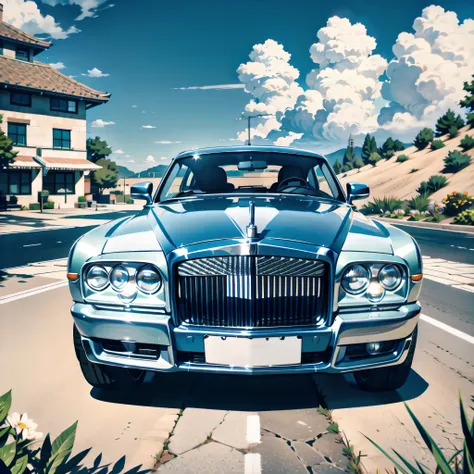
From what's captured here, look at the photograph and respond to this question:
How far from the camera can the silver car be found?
2.71 metres

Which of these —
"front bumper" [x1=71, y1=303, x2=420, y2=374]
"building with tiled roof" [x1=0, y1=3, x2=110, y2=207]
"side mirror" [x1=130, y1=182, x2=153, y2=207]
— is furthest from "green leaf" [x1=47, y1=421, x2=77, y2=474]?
"building with tiled roof" [x1=0, y1=3, x2=110, y2=207]

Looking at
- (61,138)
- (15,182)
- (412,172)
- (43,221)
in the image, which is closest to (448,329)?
(43,221)

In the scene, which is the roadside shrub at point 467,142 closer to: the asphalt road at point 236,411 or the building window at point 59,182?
the building window at point 59,182

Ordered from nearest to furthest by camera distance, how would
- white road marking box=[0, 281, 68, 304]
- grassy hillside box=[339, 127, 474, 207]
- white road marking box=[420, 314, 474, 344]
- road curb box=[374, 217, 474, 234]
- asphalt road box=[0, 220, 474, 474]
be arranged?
asphalt road box=[0, 220, 474, 474]
white road marking box=[420, 314, 474, 344]
white road marking box=[0, 281, 68, 304]
road curb box=[374, 217, 474, 234]
grassy hillside box=[339, 127, 474, 207]

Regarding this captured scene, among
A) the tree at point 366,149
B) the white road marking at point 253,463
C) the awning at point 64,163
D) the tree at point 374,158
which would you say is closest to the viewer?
the white road marking at point 253,463

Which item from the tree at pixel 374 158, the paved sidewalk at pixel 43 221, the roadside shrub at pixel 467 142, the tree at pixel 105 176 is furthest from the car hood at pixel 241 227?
the tree at pixel 374 158

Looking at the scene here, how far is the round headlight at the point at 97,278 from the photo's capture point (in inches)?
115

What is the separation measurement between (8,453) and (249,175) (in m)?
3.39

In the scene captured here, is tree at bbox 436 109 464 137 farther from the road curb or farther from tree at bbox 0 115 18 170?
tree at bbox 0 115 18 170

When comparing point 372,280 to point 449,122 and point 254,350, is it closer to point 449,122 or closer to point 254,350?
point 254,350

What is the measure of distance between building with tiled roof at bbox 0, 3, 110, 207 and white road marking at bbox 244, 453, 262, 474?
106 feet

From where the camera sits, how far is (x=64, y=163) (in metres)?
34.8

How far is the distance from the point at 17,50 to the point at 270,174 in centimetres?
3716

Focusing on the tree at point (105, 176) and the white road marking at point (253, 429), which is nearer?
the white road marking at point (253, 429)
